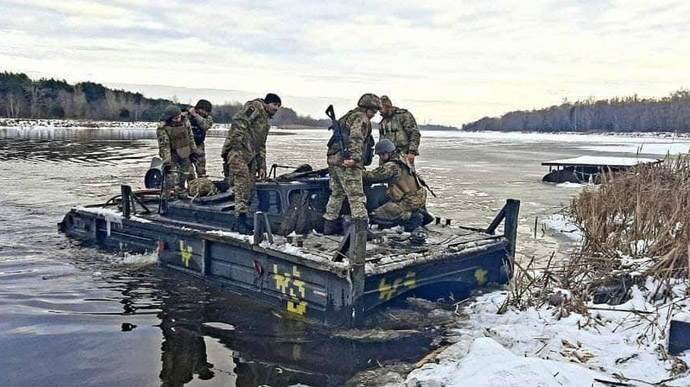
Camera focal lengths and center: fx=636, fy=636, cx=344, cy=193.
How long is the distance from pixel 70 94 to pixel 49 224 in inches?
3266

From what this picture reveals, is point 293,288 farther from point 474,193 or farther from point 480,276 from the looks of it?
point 474,193

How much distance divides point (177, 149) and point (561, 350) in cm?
692

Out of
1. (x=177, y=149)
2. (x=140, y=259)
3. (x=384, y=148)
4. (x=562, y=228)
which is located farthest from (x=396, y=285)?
(x=562, y=228)

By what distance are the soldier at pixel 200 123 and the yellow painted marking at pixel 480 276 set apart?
5.13 meters

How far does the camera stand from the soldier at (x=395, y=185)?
7.87 m

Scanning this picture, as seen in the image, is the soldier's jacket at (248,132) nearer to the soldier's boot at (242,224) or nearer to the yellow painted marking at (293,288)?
the soldier's boot at (242,224)

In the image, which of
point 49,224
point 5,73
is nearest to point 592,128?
point 5,73

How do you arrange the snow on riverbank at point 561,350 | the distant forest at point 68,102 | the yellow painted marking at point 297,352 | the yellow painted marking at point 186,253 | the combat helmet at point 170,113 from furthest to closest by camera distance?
the distant forest at point 68,102 < the combat helmet at point 170,113 < the yellow painted marking at point 186,253 < the yellow painted marking at point 297,352 < the snow on riverbank at point 561,350

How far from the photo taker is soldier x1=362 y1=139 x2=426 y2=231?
7.87 metres

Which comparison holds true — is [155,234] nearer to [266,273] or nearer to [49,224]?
[266,273]

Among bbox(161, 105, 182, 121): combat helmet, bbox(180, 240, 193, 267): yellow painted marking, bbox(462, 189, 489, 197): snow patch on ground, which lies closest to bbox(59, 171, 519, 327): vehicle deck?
bbox(180, 240, 193, 267): yellow painted marking

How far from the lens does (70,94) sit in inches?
3455

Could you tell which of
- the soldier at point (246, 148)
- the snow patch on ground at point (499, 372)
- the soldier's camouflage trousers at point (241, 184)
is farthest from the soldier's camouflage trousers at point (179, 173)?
the snow patch on ground at point (499, 372)

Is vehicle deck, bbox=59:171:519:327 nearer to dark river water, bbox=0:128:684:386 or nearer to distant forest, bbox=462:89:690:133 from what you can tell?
dark river water, bbox=0:128:684:386
